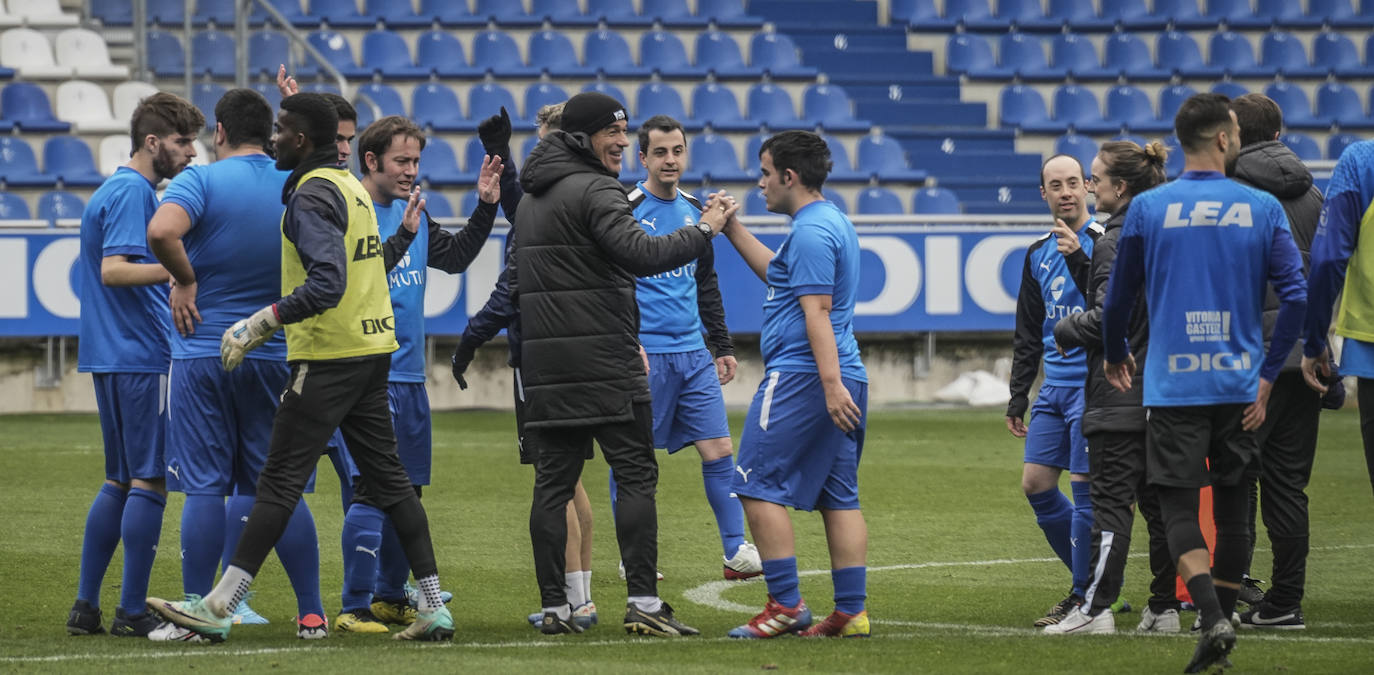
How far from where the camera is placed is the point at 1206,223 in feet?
16.5

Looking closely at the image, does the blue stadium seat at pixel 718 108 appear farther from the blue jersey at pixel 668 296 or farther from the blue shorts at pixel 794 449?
the blue shorts at pixel 794 449

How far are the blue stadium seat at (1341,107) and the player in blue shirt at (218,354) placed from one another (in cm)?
1789

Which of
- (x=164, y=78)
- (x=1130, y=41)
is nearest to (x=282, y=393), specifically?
(x=164, y=78)

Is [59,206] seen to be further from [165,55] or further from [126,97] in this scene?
[165,55]

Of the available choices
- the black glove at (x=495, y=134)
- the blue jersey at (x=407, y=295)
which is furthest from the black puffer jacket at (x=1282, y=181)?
the blue jersey at (x=407, y=295)

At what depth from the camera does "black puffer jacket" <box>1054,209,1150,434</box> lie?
18.8ft

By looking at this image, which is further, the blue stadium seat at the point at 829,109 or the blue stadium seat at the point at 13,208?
the blue stadium seat at the point at 829,109

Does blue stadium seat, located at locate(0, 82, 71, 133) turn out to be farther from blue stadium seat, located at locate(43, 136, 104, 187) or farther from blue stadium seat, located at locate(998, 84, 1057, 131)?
blue stadium seat, located at locate(998, 84, 1057, 131)

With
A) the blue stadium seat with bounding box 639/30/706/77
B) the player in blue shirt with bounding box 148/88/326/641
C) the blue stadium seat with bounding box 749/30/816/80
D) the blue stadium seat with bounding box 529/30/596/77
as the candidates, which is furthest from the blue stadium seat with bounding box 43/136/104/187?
the player in blue shirt with bounding box 148/88/326/641

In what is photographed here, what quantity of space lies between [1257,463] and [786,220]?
10.1 m

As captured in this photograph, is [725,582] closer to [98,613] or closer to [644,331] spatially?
[644,331]

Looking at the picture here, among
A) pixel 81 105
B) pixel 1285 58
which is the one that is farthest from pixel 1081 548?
pixel 1285 58

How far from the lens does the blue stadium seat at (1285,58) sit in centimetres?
2133

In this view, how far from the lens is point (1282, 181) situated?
19.9 ft
